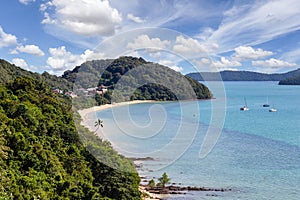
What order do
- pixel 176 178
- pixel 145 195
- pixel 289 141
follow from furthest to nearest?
pixel 289 141, pixel 176 178, pixel 145 195

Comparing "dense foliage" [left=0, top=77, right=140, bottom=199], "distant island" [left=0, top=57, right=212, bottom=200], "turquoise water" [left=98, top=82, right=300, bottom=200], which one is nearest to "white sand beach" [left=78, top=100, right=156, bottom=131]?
"turquoise water" [left=98, top=82, right=300, bottom=200]

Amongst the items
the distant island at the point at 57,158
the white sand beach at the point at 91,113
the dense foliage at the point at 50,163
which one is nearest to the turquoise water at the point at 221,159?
the white sand beach at the point at 91,113

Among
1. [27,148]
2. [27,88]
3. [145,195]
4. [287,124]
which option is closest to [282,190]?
[145,195]

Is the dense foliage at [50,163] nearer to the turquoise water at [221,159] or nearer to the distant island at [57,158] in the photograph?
the distant island at [57,158]

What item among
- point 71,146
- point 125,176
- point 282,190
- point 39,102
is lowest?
point 282,190

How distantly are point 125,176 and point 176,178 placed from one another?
6592 millimetres

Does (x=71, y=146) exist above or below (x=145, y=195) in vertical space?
above

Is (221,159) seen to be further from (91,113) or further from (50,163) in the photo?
(50,163)

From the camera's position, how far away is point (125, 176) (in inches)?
512

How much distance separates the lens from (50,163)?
11.5 m

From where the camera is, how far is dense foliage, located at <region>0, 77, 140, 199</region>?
388 inches

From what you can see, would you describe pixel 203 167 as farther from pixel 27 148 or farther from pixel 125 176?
pixel 27 148

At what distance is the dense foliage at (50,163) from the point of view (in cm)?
986

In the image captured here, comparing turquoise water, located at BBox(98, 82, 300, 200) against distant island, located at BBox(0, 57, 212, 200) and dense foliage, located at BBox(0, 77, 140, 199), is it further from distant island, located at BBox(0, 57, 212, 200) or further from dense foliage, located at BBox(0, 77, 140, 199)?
dense foliage, located at BBox(0, 77, 140, 199)
